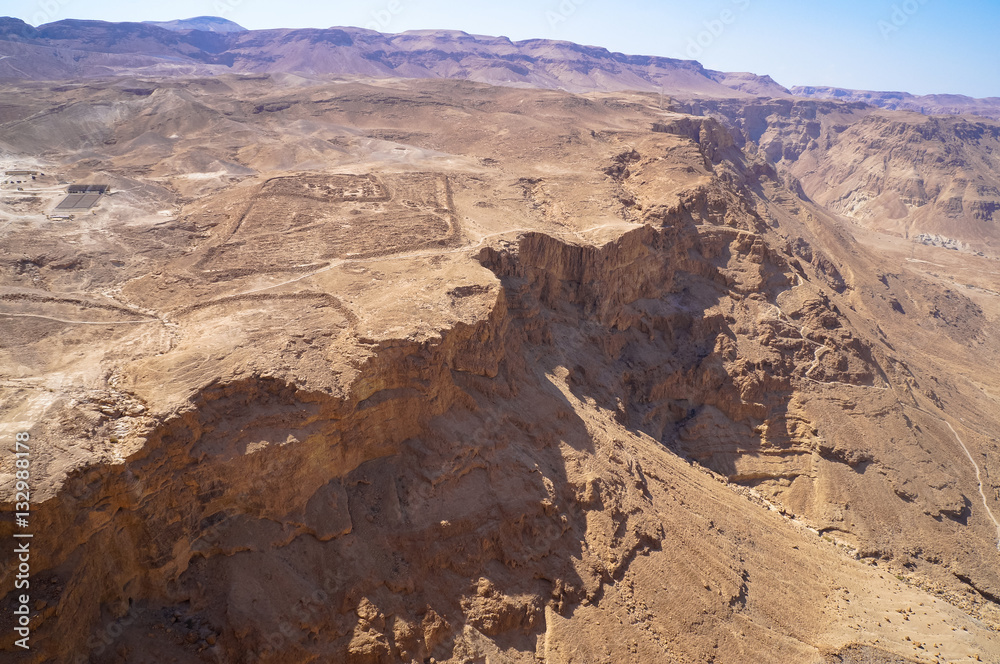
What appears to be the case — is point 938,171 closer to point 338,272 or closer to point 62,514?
point 338,272

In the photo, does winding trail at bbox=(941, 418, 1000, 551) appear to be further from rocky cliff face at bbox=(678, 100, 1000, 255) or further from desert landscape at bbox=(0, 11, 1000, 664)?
rocky cliff face at bbox=(678, 100, 1000, 255)

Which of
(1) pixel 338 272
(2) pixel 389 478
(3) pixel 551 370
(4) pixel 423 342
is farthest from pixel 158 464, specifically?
(3) pixel 551 370

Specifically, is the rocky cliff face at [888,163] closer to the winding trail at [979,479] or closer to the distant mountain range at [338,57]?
the distant mountain range at [338,57]

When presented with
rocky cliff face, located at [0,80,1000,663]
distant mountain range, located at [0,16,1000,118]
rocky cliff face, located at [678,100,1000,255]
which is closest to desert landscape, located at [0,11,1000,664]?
rocky cliff face, located at [0,80,1000,663]

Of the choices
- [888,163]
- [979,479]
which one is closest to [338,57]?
[888,163]

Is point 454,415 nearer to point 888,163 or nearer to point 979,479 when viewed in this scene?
point 979,479
